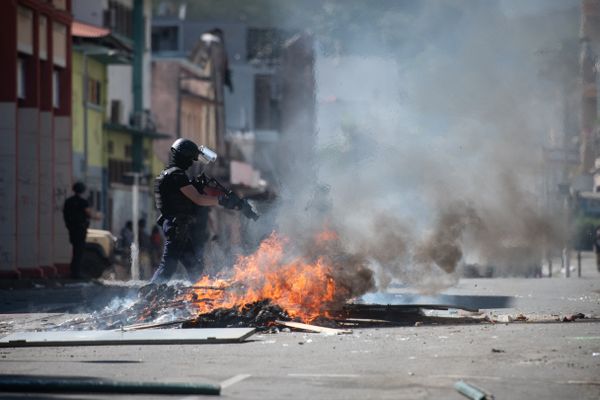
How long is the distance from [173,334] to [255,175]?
68198mm

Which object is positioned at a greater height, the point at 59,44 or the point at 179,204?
the point at 59,44

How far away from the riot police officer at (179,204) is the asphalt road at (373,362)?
106 inches

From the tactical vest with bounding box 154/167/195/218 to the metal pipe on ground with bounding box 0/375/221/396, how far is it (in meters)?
6.67

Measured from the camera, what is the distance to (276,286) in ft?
49.2

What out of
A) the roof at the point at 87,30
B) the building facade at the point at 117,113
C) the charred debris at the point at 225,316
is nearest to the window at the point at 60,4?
the roof at the point at 87,30

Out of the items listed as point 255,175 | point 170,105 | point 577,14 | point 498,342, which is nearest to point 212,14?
point 255,175

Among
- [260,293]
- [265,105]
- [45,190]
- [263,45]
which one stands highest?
[263,45]

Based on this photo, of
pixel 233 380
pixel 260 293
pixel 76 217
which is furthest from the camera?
pixel 76 217

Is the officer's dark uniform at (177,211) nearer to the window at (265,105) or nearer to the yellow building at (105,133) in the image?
the yellow building at (105,133)

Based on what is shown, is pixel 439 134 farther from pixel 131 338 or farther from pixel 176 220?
pixel 131 338

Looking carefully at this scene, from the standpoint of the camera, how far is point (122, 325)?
47.6 feet

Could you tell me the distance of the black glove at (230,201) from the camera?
15780 mm

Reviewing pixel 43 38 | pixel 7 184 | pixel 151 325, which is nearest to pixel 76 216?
pixel 7 184

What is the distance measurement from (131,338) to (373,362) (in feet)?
9.93
